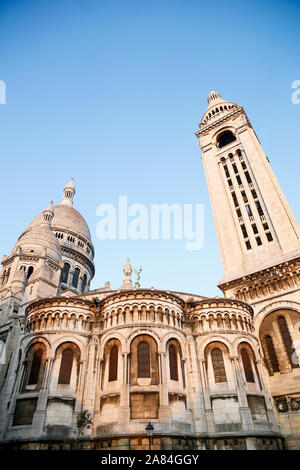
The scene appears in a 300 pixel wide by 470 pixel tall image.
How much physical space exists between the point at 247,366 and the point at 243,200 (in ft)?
73.2

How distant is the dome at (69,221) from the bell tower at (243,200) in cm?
3193

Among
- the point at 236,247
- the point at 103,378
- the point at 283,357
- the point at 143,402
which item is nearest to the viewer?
the point at 143,402

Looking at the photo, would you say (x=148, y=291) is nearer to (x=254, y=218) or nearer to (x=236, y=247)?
(x=236, y=247)

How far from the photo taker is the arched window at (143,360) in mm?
23500

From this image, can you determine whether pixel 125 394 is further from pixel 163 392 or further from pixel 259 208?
pixel 259 208

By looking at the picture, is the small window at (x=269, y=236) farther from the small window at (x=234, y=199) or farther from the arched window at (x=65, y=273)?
the arched window at (x=65, y=273)

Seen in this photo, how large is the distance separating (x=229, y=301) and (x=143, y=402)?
469 inches

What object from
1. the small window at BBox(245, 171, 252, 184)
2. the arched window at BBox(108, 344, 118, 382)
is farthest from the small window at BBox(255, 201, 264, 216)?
the arched window at BBox(108, 344, 118, 382)

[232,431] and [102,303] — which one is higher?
[102,303]

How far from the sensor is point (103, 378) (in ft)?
80.6

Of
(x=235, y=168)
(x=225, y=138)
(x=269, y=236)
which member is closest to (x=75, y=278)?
(x=235, y=168)

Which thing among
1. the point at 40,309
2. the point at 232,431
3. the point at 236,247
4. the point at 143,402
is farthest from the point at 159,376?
the point at 236,247

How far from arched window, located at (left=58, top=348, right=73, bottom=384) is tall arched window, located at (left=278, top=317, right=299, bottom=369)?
19.6 metres

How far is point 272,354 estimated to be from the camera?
29.6m
